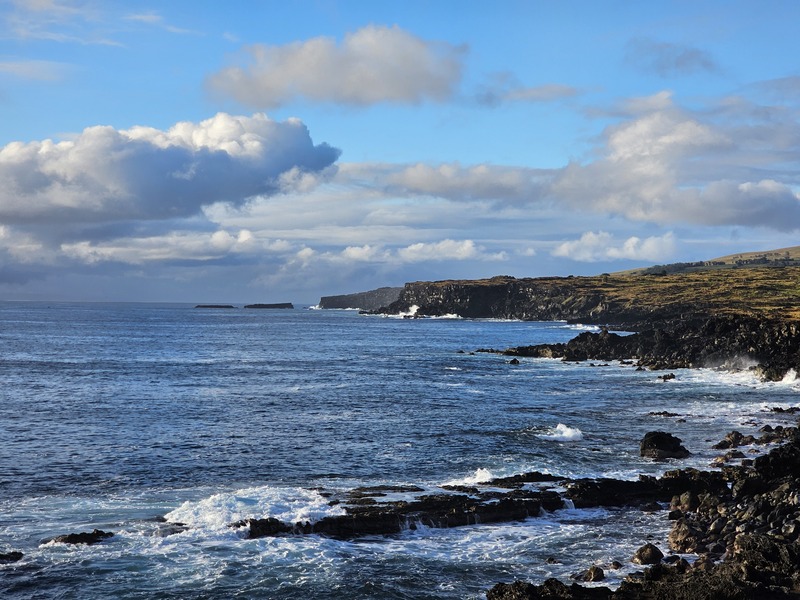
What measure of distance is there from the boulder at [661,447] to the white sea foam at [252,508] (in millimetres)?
21401

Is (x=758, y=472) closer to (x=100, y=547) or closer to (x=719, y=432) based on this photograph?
(x=719, y=432)

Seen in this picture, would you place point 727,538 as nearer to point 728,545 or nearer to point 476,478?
point 728,545

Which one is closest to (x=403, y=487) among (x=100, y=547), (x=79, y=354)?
(x=100, y=547)

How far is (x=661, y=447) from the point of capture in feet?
153

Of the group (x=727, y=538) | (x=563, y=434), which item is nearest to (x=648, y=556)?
(x=727, y=538)

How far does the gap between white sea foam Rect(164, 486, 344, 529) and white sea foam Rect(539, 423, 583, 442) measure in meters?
22.2

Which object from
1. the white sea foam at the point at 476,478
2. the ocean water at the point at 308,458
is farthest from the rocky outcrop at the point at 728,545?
the white sea foam at the point at 476,478

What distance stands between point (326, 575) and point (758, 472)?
77.3 ft

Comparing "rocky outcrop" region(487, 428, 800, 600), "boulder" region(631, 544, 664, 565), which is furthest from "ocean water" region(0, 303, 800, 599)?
"rocky outcrop" region(487, 428, 800, 600)

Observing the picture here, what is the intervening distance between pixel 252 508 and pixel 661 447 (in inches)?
1012

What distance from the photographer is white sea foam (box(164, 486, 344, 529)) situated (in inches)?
1337

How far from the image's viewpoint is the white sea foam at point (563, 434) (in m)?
54.1

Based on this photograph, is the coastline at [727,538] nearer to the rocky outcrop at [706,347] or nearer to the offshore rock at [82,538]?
the offshore rock at [82,538]

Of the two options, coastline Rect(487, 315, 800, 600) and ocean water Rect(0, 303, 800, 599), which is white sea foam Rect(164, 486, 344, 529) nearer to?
ocean water Rect(0, 303, 800, 599)
